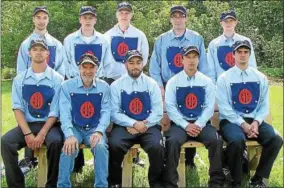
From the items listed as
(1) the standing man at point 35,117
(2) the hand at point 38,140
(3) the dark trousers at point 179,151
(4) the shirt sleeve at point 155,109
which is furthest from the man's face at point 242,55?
(2) the hand at point 38,140

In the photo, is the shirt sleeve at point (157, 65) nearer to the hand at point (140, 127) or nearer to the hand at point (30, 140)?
the hand at point (140, 127)

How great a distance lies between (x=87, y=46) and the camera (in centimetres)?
604

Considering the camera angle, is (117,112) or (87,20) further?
(87,20)

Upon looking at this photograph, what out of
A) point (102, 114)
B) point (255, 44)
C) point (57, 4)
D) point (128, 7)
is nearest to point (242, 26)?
point (255, 44)

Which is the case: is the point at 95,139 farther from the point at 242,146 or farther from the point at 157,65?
the point at 157,65

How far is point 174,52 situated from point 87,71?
4.61ft

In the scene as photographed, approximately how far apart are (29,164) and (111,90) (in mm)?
1450

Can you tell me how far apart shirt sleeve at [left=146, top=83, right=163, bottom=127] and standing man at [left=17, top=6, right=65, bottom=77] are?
133 centimetres

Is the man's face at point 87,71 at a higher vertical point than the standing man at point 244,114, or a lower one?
higher

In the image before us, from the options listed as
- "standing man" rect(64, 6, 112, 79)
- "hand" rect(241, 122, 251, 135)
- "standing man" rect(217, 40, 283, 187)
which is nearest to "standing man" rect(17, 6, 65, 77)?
"standing man" rect(64, 6, 112, 79)

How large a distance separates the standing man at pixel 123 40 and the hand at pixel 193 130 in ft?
4.36

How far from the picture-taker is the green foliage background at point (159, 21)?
18.5m

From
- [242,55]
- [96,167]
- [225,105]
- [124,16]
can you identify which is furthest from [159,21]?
[96,167]

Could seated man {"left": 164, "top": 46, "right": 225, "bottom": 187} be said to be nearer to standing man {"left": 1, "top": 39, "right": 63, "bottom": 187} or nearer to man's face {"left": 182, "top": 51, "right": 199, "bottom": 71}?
man's face {"left": 182, "top": 51, "right": 199, "bottom": 71}
